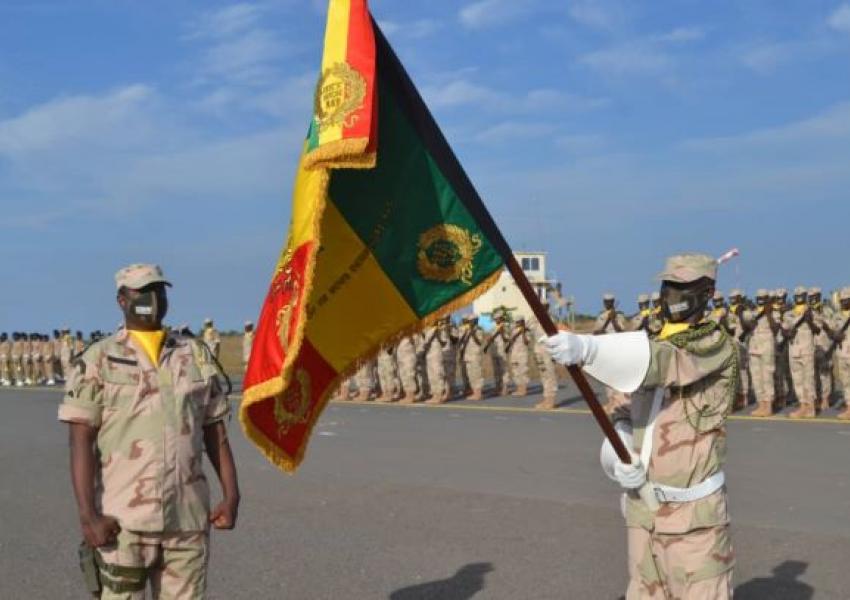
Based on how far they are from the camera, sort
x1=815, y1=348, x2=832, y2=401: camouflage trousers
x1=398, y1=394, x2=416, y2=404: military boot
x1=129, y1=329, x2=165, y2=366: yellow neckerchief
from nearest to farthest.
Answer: x1=129, y1=329, x2=165, y2=366: yellow neckerchief → x1=815, y1=348, x2=832, y2=401: camouflage trousers → x1=398, y1=394, x2=416, y2=404: military boot

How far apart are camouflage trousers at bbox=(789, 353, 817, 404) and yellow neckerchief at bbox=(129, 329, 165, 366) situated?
46.9ft

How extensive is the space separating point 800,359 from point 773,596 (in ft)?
37.7

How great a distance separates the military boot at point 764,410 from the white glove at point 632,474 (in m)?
13.5

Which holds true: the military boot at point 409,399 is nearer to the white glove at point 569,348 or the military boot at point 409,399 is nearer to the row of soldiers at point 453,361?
the row of soldiers at point 453,361

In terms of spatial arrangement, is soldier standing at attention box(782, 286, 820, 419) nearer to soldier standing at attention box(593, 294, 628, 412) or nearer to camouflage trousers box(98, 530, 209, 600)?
soldier standing at attention box(593, 294, 628, 412)

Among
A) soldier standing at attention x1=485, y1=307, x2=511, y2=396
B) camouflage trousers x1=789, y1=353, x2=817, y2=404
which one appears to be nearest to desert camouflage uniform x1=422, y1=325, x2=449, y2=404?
soldier standing at attention x1=485, y1=307, x2=511, y2=396

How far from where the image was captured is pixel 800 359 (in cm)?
1733

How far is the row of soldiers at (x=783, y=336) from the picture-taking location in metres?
17.3

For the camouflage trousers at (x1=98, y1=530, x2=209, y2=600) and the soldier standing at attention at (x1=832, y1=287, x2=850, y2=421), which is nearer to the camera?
the camouflage trousers at (x1=98, y1=530, x2=209, y2=600)

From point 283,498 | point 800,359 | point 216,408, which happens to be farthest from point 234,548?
point 800,359

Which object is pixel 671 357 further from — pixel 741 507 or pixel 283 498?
pixel 283 498

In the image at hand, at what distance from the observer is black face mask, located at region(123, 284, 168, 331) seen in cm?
462

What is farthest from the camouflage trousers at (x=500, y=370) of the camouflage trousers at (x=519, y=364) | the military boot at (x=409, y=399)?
the military boot at (x=409, y=399)

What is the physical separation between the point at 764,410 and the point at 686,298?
45.2 feet
